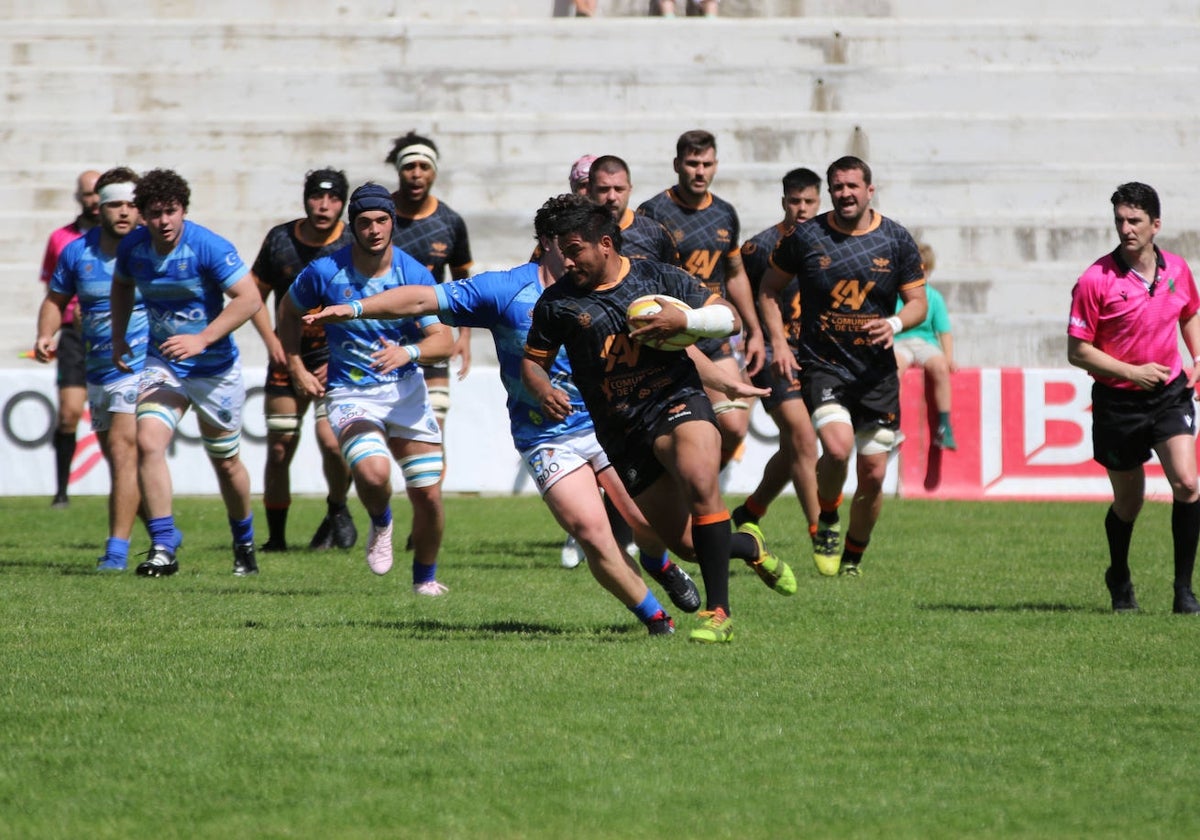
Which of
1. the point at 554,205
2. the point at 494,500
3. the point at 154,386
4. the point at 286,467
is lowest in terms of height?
the point at 494,500

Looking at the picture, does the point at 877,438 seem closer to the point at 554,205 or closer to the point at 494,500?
the point at 554,205

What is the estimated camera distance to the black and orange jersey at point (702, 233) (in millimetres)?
11078

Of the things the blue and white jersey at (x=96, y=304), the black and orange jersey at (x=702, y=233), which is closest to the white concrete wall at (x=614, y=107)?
the black and orange jersey at (x=702, y=233)

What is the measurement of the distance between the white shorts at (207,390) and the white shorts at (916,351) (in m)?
7.20

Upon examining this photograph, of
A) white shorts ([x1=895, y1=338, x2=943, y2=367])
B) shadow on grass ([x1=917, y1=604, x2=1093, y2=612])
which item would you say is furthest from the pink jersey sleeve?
white shorts ([x1=895, y1=338, x2=943, y2=367])

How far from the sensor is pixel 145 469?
10.4 m

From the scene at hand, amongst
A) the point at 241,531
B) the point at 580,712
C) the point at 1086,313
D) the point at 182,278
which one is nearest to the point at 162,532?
the point at 241,531

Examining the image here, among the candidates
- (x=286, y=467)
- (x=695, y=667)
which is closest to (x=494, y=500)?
(x=286, y=467)

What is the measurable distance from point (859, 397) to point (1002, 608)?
1.94 m

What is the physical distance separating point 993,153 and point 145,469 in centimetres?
1355

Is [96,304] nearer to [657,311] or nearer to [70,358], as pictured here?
[70,358]

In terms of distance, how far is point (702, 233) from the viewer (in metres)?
11.1

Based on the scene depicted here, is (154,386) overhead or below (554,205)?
below

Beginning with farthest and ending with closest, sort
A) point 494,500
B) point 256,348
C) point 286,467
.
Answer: point 256,348 < point 494,500 < point 286,467
